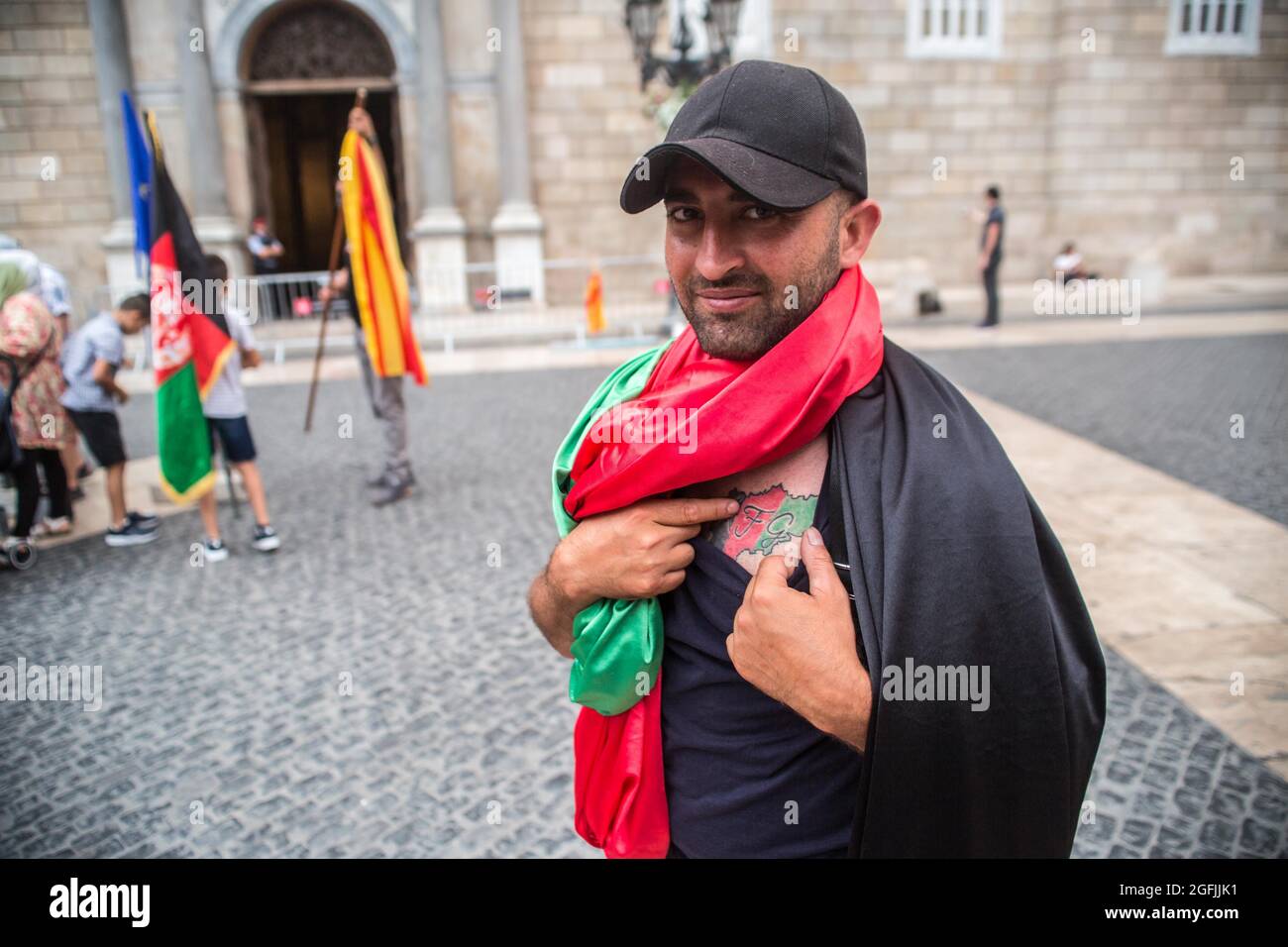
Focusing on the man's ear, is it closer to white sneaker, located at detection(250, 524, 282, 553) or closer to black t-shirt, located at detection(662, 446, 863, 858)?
black t-shirt, located at detection(662, 446, 863, 858)

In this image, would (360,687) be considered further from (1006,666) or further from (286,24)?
(286,24)

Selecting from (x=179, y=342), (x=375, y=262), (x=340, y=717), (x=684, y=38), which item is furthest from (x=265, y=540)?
(x=684, y=38)

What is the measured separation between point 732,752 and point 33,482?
585cm

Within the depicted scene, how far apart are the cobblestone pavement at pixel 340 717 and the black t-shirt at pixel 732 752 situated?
1628 millimetres

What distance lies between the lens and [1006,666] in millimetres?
1154

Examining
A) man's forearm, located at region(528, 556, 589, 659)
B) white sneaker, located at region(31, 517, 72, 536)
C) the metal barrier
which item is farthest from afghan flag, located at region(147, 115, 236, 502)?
the metal barrier

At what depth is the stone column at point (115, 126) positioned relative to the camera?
42.7 feet

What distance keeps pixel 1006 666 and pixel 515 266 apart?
13.3 meters

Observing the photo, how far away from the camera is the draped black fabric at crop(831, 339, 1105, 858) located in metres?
1.13

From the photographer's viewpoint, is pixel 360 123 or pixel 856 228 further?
pixel 360 123

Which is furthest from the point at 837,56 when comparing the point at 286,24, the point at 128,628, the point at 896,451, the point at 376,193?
the point at 896,451

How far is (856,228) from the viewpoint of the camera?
1.32 metres

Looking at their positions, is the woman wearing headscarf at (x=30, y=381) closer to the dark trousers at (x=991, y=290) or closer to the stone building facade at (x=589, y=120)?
the stone building facade at (x=589, y=120)

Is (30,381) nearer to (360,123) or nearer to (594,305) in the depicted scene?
(360,123)
